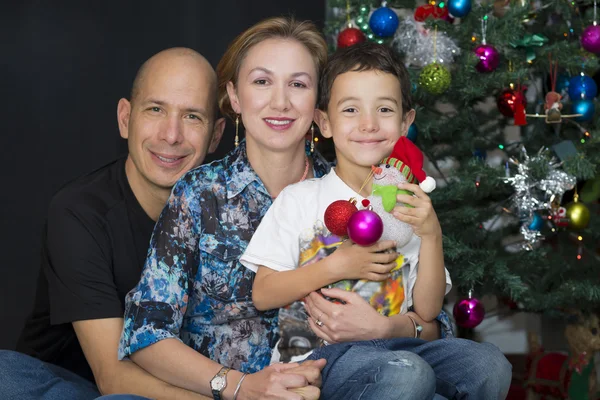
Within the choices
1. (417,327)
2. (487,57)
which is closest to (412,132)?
(487,57)

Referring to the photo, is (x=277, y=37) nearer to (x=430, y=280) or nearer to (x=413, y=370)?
(x=430, y=280)

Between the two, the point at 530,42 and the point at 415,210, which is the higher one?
the point at 530,42

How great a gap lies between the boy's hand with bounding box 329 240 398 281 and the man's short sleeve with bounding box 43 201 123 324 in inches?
26.5

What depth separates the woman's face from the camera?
80.0 inches

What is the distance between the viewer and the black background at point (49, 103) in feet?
10.2

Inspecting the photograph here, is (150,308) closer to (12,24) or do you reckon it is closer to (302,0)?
(12,24)

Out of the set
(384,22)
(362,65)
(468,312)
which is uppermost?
(384,22)

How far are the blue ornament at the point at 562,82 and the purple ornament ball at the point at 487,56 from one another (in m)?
0.43

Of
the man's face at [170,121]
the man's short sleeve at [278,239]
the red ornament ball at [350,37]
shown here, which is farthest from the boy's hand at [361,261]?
the red ornament ball at [350,37]

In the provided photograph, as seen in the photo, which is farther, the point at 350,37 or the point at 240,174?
the point at 350,37

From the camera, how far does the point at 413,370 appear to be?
1.60 m

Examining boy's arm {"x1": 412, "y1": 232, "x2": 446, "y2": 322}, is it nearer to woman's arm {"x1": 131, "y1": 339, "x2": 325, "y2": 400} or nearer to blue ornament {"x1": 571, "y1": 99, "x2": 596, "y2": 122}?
woman's arm {"x1": 131, "y1": 339, "x2": 325, "y2": 400}

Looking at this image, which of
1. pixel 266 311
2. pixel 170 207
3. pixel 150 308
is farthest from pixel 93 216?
pixel 266 311

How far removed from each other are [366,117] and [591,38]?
1427 millimetres
